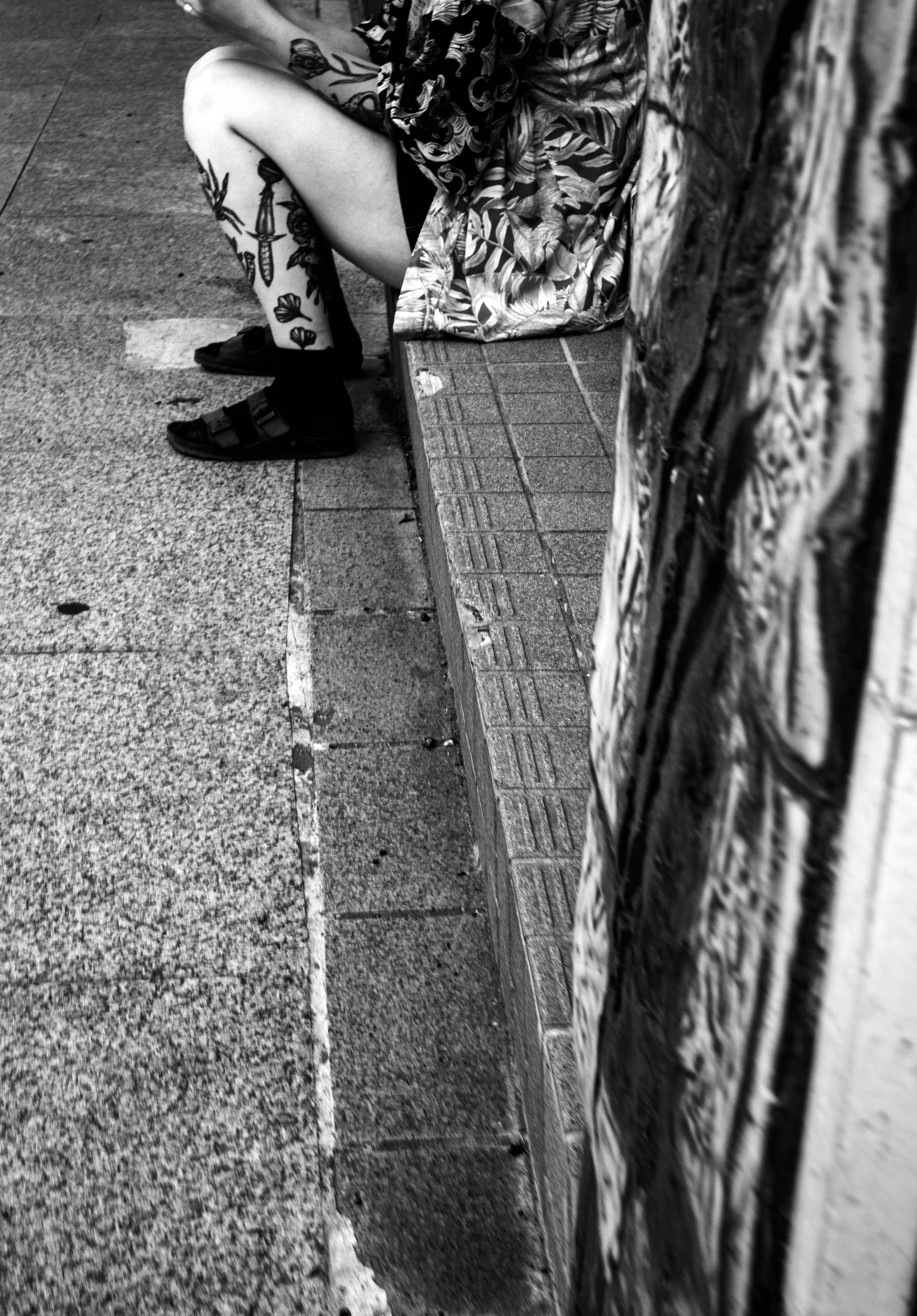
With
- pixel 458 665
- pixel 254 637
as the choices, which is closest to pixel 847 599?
pixel 458 665

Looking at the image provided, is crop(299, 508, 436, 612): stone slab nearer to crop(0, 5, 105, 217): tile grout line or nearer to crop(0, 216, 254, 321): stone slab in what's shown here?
crop(0, 216, 254, 321): stone slab

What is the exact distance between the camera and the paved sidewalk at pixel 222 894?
1.58 meters

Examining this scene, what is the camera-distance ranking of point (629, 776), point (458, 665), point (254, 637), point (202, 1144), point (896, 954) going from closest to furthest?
point (896, 954) → point (629, 776) → point (202, 1144) → point (458, 665) → point (254, 637)

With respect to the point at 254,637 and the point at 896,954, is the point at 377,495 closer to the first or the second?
the point at 254,637

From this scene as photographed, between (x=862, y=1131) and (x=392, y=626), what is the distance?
2.22 meters

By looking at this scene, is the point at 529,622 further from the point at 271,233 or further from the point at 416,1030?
the point at 271,233

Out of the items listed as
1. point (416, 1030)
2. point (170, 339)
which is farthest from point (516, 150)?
point (416, 1030)

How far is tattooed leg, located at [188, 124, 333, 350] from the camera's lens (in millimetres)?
3092

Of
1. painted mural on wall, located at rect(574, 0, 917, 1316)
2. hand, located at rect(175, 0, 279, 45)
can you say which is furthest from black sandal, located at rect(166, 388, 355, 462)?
painted mural on wall, located at rect(574, 0, 917, 1316)

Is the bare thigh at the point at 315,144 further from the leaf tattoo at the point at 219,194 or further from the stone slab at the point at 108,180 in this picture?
the stone slab at the point at 108,180

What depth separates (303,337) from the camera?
322 centimetres

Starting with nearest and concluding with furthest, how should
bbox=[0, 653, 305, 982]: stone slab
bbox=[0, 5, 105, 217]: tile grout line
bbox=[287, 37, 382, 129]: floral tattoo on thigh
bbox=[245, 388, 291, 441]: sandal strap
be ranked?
1. bbox=[0, 653, 305, 982]: stone slab
2. bbox=[287, 37, 382, 129]: floral tattoo on thigh
3. bbox=[245, 388, 291, 441]: sandal strap
4. bbox=[0, 5, 105, 217]: tile grout line

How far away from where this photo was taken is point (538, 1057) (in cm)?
157

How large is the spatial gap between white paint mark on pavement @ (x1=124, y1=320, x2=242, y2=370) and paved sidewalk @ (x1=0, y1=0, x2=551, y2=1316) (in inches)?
4.8
